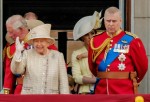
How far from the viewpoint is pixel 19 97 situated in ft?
29.2

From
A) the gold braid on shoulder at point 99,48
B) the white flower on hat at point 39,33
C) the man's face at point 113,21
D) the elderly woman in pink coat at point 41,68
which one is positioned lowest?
the elderly woman in pink coat at point 41,68

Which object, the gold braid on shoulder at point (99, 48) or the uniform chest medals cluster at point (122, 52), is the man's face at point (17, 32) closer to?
the gold braid on shoulder at point (99, 48)

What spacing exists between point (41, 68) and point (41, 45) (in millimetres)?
258

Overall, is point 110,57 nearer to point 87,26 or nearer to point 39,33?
point 39,33

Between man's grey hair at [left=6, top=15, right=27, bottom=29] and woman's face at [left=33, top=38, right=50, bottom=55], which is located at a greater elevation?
man's grey hair at [left=6, top=15, right=27, bottom=29]

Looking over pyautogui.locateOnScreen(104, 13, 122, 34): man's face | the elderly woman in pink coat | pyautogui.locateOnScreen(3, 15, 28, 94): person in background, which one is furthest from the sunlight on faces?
pyautogui.locateOnScreen(104, 13, 122, 34): man's face

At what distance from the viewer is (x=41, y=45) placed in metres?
9.71

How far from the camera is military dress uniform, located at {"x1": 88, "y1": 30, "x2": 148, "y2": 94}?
987 cm

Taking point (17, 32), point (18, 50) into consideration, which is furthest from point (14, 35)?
point (18, 50)

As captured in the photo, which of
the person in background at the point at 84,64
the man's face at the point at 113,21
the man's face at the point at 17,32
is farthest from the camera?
the person in background at the point at 84,64

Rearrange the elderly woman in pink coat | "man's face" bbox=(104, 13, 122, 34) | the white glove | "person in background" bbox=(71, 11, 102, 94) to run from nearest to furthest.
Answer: the white glove
the elderly woman in pink coat
"man's face" bbox=(104, 13, 122, 34)
"person in background" bbox=(71, 11, 102, 94)

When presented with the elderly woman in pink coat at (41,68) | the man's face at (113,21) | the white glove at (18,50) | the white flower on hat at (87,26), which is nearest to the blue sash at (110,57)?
the man's face at (113,21)

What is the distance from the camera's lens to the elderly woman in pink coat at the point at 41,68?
9656 millimetres

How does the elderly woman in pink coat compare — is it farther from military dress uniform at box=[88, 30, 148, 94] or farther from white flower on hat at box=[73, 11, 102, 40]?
white flower on hat at box=[73, 11, 102, 40]
